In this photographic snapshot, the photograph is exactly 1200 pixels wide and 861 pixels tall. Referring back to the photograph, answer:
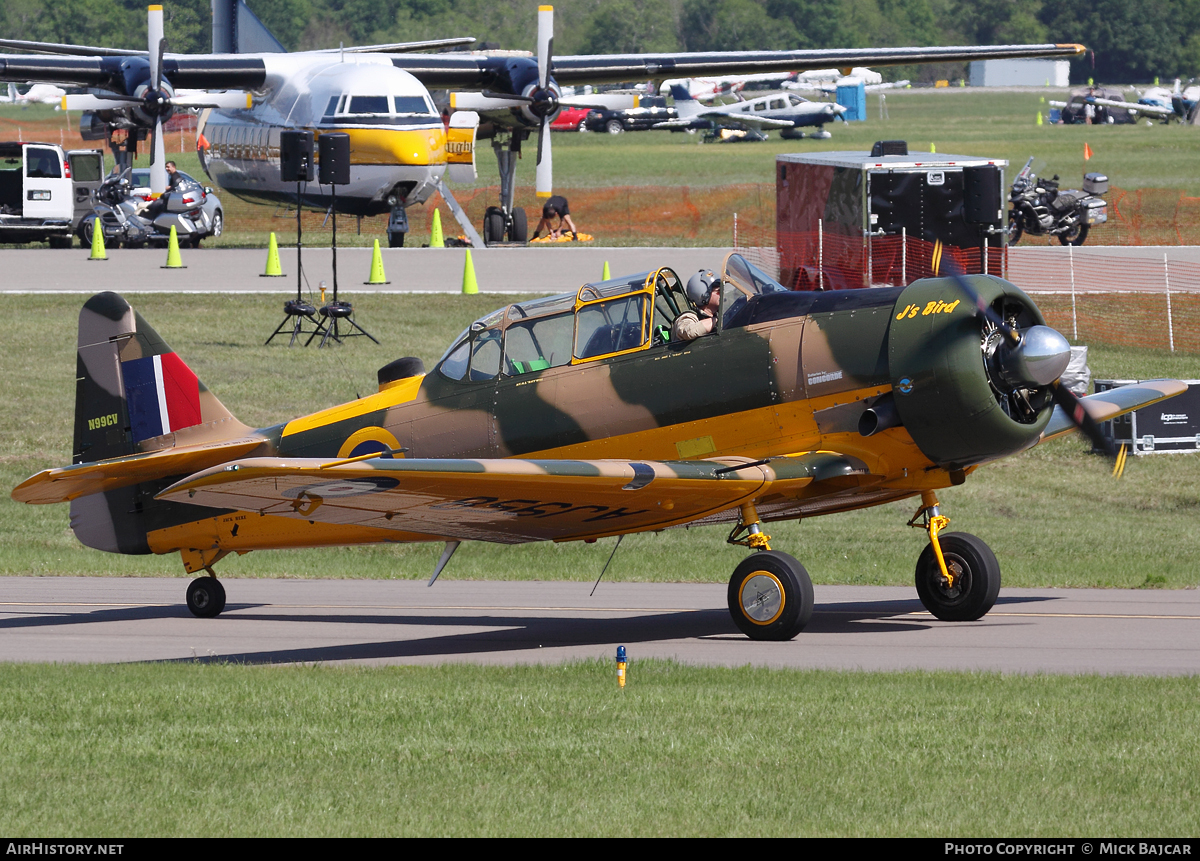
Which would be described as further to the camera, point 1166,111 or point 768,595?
point 1166,111

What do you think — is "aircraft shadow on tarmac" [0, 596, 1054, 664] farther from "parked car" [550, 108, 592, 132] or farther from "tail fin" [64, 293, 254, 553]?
"parked car" [550, 108, 592, 132]

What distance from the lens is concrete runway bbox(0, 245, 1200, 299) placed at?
31906 millimetres

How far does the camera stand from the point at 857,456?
11.5m

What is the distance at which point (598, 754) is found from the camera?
8062 millimetres

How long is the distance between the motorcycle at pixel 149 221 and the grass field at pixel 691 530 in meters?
13.7

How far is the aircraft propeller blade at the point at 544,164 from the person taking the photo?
41.6m

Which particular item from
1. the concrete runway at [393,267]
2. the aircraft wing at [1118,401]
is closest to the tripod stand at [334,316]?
the concrete runway at [393,267]

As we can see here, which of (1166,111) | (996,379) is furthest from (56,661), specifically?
(1166,111)

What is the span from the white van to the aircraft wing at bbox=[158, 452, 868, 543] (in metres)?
30.8

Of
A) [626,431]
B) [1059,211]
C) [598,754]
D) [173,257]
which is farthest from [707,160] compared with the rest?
[598,754]

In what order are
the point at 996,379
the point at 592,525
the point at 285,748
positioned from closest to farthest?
the point at 285,748 → the point at 996,379 → the point at 592,525

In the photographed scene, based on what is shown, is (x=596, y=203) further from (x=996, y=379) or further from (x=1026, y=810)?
(x=1026, y=810)

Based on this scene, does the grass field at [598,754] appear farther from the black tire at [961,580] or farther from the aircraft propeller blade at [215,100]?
the aircraft propeller blade at [215,100]

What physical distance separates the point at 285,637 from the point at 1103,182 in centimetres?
→ 3152
